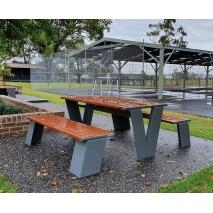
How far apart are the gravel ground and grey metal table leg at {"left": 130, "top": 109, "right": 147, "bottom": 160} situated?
0.51ft

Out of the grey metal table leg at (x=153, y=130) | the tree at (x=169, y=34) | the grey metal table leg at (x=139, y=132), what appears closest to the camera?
the grey metal table leg at (x=139, y=132)

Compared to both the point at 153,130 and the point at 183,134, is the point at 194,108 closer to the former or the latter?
the point at 183,134

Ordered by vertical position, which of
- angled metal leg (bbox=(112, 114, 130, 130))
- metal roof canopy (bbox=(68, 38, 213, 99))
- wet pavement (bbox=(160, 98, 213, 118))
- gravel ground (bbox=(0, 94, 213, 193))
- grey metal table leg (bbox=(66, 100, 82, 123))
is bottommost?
gravel ground (bbox=(0, 94, 213, 193))

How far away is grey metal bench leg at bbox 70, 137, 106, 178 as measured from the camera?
3.32 m

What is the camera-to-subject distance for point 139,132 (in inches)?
158

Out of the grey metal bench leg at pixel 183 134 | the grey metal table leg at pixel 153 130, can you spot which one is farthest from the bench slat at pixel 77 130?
the grey metal bench leg at pixel 183 134

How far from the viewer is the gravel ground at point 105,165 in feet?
10.0

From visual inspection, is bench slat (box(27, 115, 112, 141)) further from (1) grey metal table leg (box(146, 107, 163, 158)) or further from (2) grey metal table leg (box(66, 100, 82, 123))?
(2) grey metal table leg (box(66, 100, 82, 123))

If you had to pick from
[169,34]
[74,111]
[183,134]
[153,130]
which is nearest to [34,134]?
[74,111]

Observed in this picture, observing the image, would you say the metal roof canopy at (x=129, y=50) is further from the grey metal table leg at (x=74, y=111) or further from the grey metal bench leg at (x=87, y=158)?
the grey metal bench leg at (x=87, y=158)

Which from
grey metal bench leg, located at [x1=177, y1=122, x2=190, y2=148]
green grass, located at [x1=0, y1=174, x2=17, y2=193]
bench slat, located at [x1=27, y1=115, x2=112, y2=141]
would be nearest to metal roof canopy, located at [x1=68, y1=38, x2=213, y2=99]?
grey metal bench leg, located at [x1=177, y1=122, x2=190, y2=148]

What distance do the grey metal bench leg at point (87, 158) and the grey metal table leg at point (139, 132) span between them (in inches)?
27.5

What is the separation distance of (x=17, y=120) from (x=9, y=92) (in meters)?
6.68

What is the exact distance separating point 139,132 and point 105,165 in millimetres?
753
